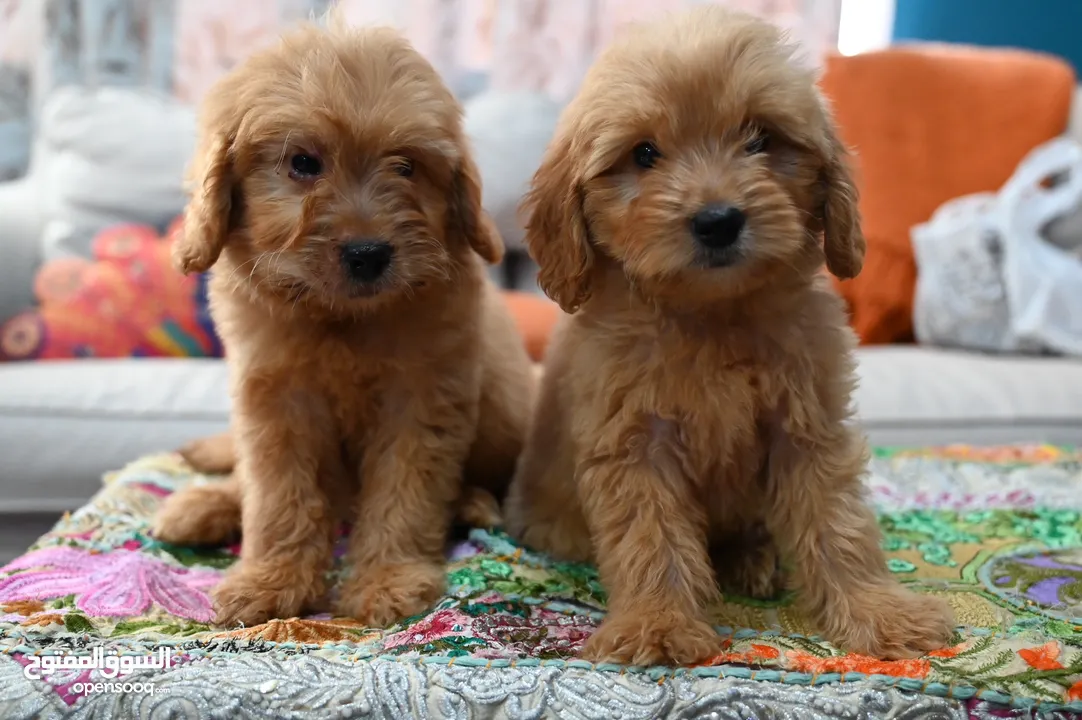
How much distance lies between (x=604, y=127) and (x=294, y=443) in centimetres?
100

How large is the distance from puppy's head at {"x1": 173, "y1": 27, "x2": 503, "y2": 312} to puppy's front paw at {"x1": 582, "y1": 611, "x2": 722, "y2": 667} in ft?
2.67

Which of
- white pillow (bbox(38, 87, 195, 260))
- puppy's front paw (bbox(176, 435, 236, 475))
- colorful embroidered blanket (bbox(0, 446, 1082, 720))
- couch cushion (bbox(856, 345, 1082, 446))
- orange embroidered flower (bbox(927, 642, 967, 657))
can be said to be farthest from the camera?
white pillow (bbox(38, 87, 195, 260))

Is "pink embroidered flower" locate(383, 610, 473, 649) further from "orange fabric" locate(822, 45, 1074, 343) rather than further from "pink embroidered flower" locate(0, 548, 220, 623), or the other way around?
"orange fabric" locate(822, 45, 1074, 343)

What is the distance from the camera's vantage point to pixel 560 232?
192 cm

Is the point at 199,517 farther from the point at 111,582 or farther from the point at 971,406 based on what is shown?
the point at 971,406

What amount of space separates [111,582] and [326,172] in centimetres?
101

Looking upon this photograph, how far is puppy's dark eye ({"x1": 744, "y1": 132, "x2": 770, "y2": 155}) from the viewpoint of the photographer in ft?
5.91

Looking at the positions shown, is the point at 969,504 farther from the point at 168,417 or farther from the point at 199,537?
the point at 168,417

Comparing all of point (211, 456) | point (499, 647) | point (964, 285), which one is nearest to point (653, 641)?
point (499, 647)

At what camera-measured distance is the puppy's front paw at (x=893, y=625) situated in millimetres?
1679

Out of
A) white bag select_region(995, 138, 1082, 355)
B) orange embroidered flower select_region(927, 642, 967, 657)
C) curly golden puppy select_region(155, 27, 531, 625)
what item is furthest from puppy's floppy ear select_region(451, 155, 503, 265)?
white bag select_region(995, 138, 1082, 355)

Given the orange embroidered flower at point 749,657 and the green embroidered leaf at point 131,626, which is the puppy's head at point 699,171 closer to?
the orange embroidered flower at point 749,657

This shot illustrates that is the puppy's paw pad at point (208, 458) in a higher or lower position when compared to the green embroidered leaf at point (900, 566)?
lower

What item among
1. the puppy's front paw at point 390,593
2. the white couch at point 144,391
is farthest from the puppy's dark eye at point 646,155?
the white couch at point 144,391
